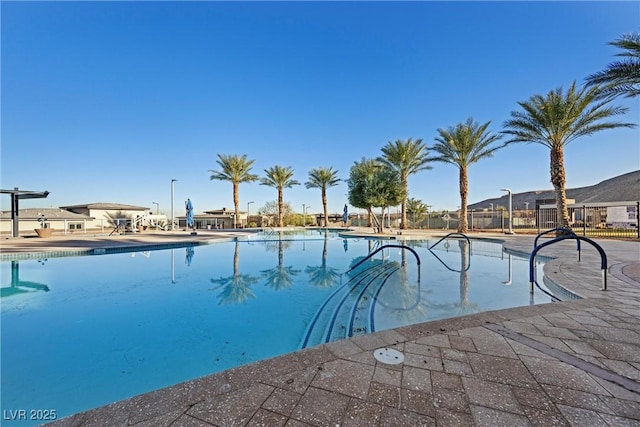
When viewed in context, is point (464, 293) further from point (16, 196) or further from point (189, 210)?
point (16, 196)

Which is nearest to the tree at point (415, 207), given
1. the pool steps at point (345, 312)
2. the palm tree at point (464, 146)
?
the palm tree at point (464, 146)

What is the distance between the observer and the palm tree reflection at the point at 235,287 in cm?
553

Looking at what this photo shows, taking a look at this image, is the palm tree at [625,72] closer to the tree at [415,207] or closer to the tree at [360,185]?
the tree at [360,185]

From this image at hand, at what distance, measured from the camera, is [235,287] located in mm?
6457

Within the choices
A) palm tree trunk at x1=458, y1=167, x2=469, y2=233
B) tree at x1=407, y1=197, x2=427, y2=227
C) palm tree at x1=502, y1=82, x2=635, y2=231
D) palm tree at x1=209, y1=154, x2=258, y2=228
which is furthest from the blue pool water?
tree at x1=407, y1=197, x2=427, y2=227

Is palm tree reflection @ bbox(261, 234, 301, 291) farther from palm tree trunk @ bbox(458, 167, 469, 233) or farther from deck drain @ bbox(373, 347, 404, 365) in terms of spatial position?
palm tree trunk @ bbox(458, 167, 469, 233)

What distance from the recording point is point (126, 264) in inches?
359

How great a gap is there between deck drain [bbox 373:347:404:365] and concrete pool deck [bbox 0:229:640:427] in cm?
5

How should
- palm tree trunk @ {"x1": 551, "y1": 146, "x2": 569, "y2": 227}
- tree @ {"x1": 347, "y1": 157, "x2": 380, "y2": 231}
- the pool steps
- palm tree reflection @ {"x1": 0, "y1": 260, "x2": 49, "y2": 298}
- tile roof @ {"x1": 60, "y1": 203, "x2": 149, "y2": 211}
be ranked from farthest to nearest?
tile roof @ {"x1": 60, "y1": 203, "x2": 149, "y2": 211} < tree @ {"x1": 347, "y1": 157, "x2": 380, "y2": 231} < palm tree trunk @ {"x1": 551, "y1": 146, "x2": 569, "y2": 227} < palm tree reflection @ {"x1": 0, "y1": 260, "x2": 49, "y2": 298} < the pool steps

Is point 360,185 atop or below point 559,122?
below

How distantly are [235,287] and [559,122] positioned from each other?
1659 cm

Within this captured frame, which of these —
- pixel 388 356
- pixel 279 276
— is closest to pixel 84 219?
pixel 279 276

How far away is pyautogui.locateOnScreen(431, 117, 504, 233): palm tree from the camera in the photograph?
17156mm

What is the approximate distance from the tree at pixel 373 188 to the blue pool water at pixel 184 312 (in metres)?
9.73
